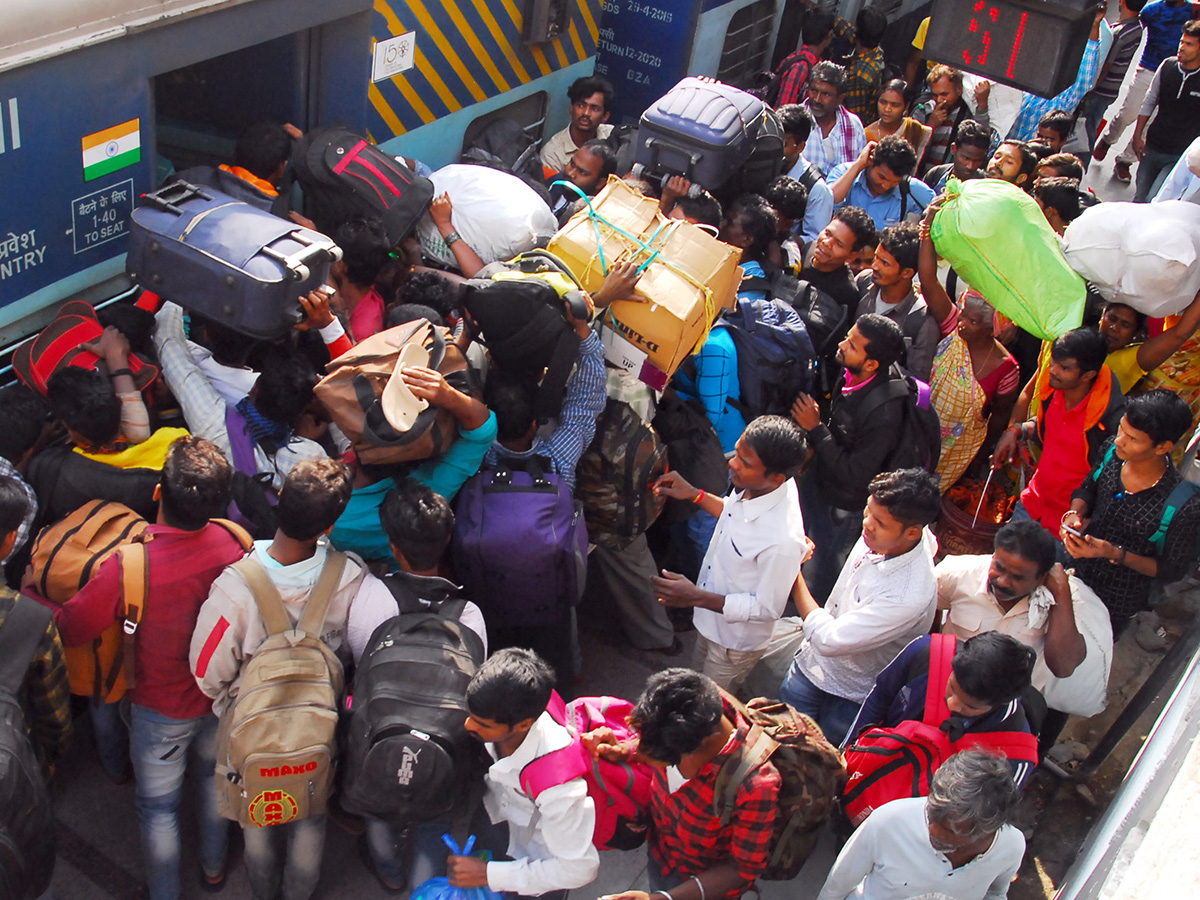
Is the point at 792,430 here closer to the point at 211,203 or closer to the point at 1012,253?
the point at 1012,253

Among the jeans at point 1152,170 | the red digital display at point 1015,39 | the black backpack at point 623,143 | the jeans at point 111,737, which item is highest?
the red digital display at point 1015,39

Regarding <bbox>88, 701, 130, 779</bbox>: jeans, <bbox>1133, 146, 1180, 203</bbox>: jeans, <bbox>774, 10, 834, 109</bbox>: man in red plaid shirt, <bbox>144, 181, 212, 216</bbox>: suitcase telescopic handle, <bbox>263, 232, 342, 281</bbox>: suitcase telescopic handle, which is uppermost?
<bbox>144, 181, 212, 216</bbox>: suitcase telescopic handle

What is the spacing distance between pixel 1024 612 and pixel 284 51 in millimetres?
3718

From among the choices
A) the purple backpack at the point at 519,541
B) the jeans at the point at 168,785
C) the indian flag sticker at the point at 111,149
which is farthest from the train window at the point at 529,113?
the jeans at the point at 168,785

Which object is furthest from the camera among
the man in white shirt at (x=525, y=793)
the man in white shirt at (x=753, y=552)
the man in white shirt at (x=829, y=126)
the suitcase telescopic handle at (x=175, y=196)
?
the man in white shirt at (x=829, y=126)

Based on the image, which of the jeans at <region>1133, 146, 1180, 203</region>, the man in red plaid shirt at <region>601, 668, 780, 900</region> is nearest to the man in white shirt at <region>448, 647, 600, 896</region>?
the man in red plaid shirt at <region>601, 668, 780, 900</region>

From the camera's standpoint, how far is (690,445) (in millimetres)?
4078

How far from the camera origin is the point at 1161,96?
24.0ft

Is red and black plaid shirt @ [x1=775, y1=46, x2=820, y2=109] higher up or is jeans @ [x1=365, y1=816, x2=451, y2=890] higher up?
red and black plaid shirt @ [x1=775, y1=46, x2=820, y2=109]

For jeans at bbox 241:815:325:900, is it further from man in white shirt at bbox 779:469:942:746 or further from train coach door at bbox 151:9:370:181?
train coach door at bbox 151:9:370:181

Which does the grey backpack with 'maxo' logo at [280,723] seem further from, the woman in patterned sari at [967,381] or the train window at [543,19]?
the train window at [543,19]

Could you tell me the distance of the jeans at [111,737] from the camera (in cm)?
331

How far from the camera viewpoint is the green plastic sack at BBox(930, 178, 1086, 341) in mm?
4238

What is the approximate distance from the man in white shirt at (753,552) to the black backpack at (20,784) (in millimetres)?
1851
